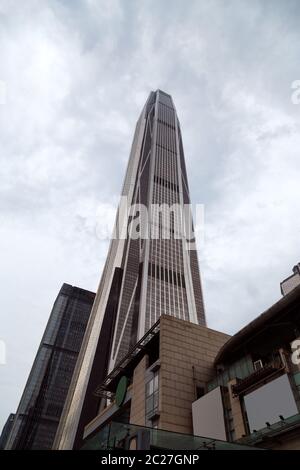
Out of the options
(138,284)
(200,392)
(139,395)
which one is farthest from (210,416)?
(138,284)

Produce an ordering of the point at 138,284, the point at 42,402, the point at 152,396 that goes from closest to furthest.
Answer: the point at 152,396 → the point at 138,284 → the point at 42,402

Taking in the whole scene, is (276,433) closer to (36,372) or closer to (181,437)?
(181,437)

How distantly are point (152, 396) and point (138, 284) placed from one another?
11301cm

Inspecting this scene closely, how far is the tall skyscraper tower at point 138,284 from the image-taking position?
126 metres

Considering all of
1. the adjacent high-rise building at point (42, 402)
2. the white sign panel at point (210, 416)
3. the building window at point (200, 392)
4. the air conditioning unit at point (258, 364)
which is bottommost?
the white sign panel at point (210, 416)

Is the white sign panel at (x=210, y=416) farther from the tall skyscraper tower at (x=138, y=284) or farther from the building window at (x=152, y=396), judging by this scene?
the tall skyscraper tower at (x=138, y=284)

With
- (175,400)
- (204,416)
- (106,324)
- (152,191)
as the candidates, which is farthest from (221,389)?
(152,191)

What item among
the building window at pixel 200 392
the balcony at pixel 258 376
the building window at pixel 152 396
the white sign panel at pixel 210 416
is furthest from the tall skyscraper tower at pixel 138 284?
the balcony at pixel 258 376

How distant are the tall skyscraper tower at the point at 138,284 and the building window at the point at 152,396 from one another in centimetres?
8522

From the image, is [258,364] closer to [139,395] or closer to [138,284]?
[139,395]

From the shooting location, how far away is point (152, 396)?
105ft

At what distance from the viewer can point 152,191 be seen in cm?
18312

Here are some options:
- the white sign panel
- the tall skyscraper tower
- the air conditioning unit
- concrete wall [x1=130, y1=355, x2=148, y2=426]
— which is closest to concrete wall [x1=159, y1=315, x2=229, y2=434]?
the white sign panel

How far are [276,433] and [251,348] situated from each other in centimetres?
869
